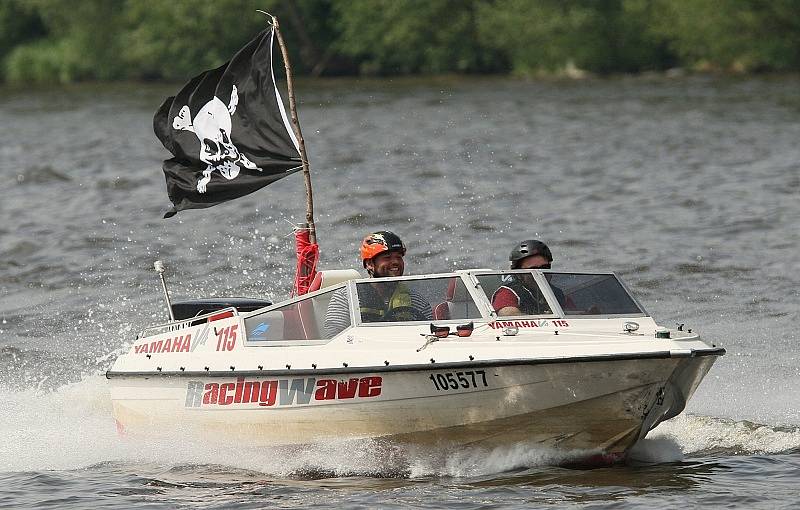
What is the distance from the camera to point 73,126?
147ft

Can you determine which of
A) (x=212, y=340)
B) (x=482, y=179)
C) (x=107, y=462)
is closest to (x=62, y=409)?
(x=107, y=462)

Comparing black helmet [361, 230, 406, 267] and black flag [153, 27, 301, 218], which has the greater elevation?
black flag [153, 27, 301, 218]

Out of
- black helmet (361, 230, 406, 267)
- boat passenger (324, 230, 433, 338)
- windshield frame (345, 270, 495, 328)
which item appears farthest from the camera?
black helmet (361, 230, 406, 267)

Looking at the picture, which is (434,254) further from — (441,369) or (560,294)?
(441,369)

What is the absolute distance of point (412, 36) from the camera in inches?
2376

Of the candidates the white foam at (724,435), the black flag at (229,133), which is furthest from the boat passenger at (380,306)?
the white foam at (724,435)

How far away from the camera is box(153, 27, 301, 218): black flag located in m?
12.9

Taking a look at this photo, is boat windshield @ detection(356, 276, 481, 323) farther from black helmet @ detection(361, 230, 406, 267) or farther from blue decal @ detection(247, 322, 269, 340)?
blue decal @ detection(247, 322, 269, 340)

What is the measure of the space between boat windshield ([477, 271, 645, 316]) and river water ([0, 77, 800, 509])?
1164 millimetres

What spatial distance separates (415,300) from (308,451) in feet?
4.99

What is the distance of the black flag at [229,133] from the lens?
1288 centimetres

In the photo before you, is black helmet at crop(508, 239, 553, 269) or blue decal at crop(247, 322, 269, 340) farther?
black helmet at crop(508, 239, 553, 269)

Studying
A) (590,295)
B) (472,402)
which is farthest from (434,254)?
(472,402)

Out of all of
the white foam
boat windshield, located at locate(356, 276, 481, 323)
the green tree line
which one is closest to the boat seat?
boat windshield, located at locate(356, 276, 481, 323)
